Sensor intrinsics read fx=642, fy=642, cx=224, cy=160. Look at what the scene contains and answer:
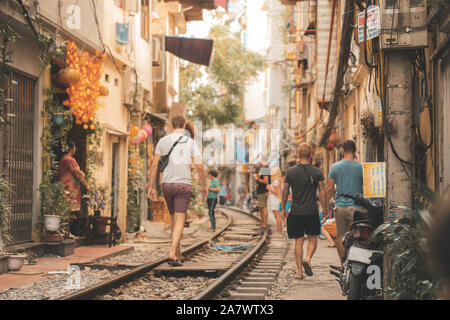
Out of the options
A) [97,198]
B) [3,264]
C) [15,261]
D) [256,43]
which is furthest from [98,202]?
[256,43]

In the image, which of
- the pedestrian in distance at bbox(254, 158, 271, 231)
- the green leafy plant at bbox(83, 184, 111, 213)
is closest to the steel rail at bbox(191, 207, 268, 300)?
the green leafy plant at bbox(83, 184, 111, 213)

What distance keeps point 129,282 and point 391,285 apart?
12.6 feet

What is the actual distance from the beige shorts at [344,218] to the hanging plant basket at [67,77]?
19.7 ft

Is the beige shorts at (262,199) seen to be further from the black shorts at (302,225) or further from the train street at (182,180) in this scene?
the black shorts at (302,225)

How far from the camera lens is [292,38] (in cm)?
3812

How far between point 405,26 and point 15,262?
6.00m

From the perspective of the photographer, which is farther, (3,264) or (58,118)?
(58,118)

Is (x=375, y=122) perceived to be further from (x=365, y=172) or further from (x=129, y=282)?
(x=129, y=282)

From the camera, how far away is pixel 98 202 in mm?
13438

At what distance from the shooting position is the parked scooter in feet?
20.4

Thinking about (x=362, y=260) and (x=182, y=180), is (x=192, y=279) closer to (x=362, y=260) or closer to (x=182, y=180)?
(x=182, y=180)

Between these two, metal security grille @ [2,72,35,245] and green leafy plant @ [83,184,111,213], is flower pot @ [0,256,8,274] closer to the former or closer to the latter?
metal security grille @ [2,72,35,245]

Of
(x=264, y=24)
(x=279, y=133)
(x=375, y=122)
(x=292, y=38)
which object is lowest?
(x=375, y=122)

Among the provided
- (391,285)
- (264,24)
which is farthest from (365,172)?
(264,24)
